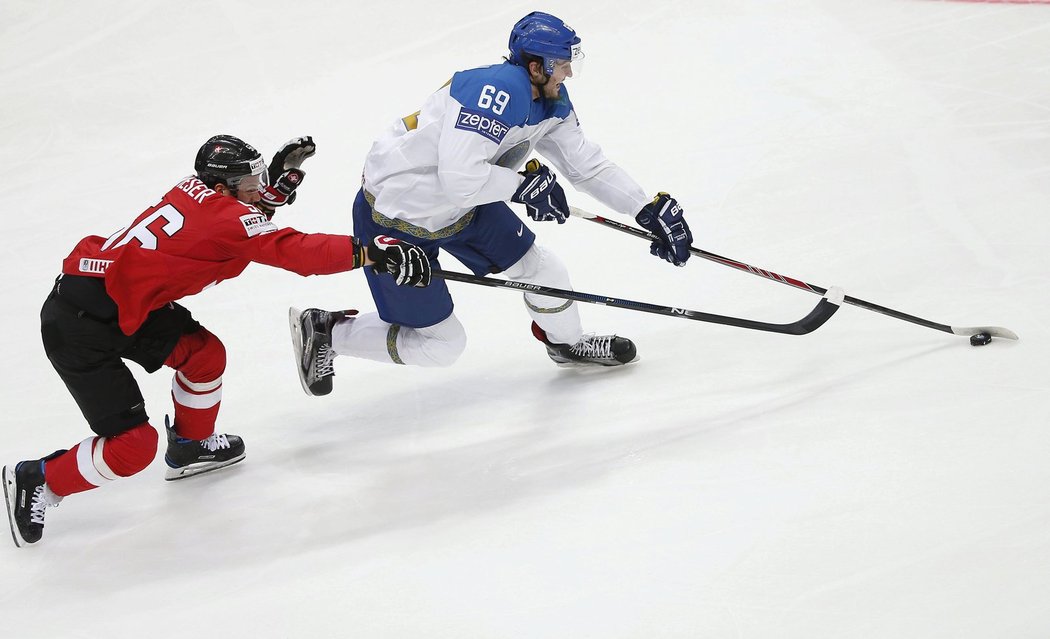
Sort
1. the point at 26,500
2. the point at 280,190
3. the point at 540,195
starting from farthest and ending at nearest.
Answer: the point at 280,190 < the point at 540,195 < the point at 26,500

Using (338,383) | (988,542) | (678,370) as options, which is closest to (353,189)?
(338,383)

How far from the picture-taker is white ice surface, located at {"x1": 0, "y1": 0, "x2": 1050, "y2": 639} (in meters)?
2.24

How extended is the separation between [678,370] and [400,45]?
3.44 meters

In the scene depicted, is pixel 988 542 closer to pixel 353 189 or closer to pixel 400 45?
pixel 353 189

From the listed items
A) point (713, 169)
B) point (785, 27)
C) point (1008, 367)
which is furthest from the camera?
point (785, 27)

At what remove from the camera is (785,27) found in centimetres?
554

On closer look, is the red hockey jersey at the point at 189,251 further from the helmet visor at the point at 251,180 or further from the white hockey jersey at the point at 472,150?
the white hockey jersey at the point at 472,150

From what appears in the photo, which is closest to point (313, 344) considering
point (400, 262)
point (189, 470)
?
point (189, 470)

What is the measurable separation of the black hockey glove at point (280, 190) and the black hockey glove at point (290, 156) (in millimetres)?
18

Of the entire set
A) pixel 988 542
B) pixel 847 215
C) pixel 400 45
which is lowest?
pixel 988 542

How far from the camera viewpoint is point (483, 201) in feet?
8.82

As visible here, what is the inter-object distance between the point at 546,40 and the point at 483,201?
45 centimetres

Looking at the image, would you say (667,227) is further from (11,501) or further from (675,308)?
(11,501)

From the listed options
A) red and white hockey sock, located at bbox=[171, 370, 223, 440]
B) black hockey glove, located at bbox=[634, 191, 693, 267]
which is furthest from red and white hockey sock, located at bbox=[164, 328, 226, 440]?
black hockey glove, located at bbox=[634, 191, 693, 267]
